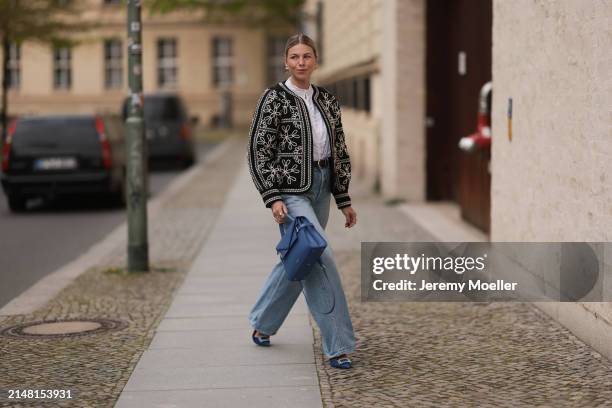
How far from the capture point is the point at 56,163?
628 inches

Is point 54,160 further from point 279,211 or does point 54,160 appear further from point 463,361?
point 463,361

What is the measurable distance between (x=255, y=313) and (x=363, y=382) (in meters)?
1.07

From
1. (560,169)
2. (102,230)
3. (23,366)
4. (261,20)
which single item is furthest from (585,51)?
(261,20)

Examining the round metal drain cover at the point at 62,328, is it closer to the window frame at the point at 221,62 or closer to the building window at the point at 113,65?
the window frame at the point at 221,62

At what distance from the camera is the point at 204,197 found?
58.7ft

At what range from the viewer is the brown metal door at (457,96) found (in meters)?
11.7

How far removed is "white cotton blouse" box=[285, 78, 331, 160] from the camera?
19.6 ft

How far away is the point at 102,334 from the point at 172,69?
46.9 m

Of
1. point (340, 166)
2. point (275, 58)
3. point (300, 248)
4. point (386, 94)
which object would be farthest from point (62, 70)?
point (300, 248)

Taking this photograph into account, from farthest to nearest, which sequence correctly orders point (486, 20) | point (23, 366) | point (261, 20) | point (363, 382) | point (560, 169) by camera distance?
point (261, 20) → point (486, 20) → point (560, 169) → point (23, 366) → point (363, 382)

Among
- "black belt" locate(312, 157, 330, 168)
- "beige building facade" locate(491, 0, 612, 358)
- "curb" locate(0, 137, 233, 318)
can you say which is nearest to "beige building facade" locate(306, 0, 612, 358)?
"beige building facade" locate(491, 0, 612, 358)

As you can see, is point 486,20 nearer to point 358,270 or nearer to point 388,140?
point 358,270

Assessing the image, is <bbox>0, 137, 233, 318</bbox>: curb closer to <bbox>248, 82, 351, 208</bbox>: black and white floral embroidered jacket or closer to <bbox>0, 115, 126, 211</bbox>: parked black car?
<bbox>0, 115, 126, 211</bbox>: parked black car

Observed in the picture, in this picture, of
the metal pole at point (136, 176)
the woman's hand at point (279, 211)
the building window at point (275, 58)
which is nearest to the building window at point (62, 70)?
the building window at point (275, 58)
